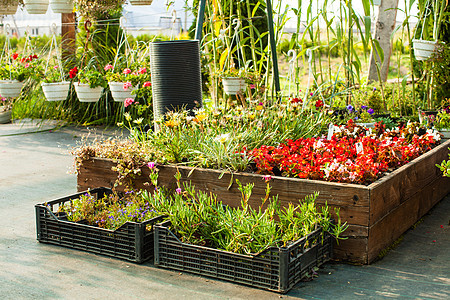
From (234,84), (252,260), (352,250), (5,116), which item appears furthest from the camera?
(5,116)

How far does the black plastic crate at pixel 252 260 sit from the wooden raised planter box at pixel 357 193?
168mm

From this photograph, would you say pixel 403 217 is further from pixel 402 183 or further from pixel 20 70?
pixel 20 70

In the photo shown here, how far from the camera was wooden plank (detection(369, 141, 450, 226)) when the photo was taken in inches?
102

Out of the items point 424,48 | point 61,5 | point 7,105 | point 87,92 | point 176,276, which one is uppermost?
point 61,5

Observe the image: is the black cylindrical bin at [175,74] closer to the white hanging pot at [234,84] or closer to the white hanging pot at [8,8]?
the white hanging pot at [234,84]

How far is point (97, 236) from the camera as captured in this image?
2.76 metres

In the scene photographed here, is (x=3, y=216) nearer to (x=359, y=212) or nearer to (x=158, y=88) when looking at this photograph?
(x=158, y=88)

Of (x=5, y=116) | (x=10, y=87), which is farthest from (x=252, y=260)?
(x=5, y=116)

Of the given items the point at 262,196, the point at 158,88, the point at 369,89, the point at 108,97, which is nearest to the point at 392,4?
the point at 369,89

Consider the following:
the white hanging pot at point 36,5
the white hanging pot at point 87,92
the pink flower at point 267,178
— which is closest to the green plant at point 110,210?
the pink flower at point 267,178

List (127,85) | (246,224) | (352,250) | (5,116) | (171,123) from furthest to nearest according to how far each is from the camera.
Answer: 1. (5,116)
2. (127,85)
3. (171,123)
4. (352,250)
5. (246,224)

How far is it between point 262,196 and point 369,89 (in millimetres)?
3402

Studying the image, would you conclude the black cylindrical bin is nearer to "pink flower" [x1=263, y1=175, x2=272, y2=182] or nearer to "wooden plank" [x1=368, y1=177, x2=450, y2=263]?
"pink flower" [x1=263, y1=175, x2=272, y2=182]

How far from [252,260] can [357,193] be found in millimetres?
627
